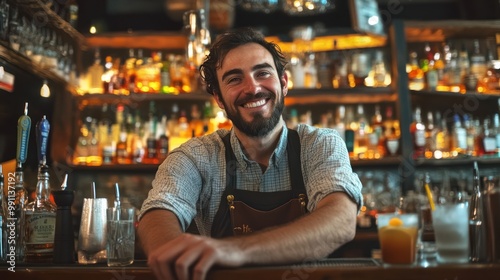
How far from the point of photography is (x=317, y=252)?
1206mm

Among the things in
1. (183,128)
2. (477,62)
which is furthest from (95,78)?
(477,62)

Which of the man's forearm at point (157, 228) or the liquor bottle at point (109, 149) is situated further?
the liquor bottle at point (109, 149)

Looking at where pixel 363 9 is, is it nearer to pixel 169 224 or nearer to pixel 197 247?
pixel 169 224

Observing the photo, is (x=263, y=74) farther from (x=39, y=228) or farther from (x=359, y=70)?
(x=359, y=70)

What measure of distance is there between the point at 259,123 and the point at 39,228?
78 cm

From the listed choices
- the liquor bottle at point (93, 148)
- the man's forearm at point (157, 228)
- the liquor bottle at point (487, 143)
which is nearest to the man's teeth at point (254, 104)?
the man's forearm at point (157, 228)

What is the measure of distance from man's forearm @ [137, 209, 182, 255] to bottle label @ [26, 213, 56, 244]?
0.30m

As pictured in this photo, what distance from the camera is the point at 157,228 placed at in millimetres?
1392

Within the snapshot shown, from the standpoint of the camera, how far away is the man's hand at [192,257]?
3.33 ft

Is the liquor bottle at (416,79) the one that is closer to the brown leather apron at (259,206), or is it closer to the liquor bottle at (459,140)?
the liquor bottle at (459,140)

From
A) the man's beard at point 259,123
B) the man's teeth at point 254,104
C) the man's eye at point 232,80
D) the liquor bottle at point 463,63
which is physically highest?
the liquor bottle at point 463,63

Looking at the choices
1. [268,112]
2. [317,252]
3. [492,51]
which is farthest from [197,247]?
[492,51]

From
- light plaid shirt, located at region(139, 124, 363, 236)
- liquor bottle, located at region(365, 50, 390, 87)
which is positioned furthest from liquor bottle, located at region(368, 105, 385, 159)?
light plaid shirt, located at region(139, 124, 363, 236)

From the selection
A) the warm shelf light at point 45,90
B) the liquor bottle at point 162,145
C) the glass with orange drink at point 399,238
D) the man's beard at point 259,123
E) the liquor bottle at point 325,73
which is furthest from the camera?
the liquor bottle at point 325,73
